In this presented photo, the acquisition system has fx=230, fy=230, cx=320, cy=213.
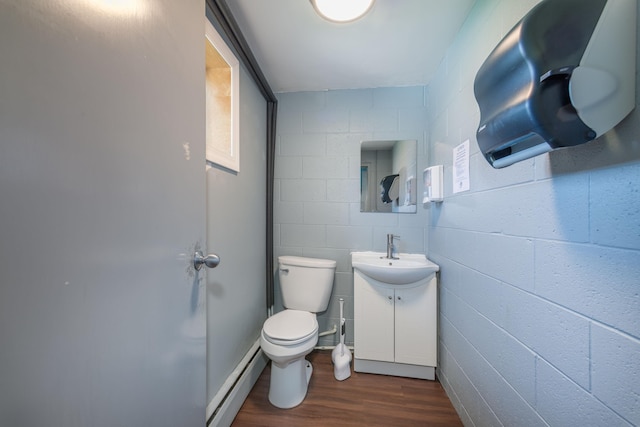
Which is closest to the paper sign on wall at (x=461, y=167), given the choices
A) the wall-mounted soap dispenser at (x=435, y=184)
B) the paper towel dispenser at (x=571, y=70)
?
the wall-mounted soap dispenser at (x=435, y=184)

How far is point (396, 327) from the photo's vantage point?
1627 millimetres

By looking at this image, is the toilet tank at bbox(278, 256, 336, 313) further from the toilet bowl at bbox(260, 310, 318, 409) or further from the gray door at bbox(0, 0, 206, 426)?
the gray door at bbox(0, 0, 206, 426)

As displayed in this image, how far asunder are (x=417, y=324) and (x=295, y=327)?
855 millimetres

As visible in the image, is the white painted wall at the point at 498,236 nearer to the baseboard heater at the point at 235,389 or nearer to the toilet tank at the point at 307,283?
the toilet tank at the point at 307,283

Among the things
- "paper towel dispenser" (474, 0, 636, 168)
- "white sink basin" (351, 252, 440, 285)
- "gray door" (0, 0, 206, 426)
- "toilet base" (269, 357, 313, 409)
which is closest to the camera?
"gray door" (0, 0, 206, 426)

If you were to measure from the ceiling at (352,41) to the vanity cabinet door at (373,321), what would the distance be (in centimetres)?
151

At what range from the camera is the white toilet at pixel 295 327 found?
134 cm

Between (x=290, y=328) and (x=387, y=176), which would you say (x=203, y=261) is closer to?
(x=290, y=328)

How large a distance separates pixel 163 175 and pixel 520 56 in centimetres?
102

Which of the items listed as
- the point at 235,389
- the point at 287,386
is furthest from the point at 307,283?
the point at 235,389

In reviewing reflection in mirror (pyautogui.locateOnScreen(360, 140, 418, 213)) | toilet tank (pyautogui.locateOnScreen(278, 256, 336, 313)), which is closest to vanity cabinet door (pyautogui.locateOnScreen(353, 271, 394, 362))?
toilet tank (pyautogui.locateOnScreen(278, 256, 336, 313))

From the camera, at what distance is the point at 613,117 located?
54 cm

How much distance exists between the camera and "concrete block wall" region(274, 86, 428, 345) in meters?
1.91

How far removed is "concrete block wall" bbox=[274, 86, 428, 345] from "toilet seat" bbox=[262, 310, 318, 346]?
0.46 m
